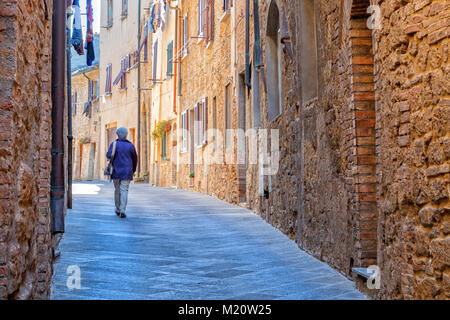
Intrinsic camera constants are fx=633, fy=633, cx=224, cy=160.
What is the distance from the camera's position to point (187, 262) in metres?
5.98

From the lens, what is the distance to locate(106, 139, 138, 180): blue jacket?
9.90 meters

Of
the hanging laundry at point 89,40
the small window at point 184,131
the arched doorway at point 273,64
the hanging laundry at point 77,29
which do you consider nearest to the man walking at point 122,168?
the hanging laundry at point 77,29

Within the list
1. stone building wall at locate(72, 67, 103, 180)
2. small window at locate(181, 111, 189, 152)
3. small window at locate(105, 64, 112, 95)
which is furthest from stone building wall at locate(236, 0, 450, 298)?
stone building wall at locate(72, 67, 103, 180)

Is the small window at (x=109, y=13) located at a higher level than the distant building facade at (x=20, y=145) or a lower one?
higher

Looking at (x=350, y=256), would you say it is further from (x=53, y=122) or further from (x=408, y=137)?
(x=53, y=122)

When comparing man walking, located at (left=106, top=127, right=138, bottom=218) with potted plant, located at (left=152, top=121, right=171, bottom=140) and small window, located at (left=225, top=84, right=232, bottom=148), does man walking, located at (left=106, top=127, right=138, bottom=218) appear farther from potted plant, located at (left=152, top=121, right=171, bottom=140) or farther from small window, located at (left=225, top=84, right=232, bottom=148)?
potted plant, located at (left=152, top=121, right=171, bottom=140)

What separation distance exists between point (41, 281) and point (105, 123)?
26.2 m

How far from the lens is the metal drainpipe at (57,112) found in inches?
205

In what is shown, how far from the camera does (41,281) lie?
158 inches

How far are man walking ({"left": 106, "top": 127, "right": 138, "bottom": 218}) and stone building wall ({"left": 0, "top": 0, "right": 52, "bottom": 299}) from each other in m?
5.63

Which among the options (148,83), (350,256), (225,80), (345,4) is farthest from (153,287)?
(148,83)

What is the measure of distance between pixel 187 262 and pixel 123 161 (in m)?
4.33

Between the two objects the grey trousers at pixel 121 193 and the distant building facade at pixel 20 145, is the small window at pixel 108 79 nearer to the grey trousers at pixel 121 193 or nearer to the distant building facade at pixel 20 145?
the grey trousers at pixel 121 193

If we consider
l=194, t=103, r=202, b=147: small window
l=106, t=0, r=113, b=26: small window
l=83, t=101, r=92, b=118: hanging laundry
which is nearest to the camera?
l=194, t=103, r=202, b=147: small window
